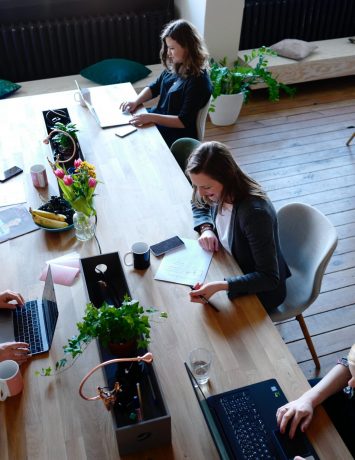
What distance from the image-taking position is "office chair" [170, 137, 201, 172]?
2670 millimetres

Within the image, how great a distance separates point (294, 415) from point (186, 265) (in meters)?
0.74

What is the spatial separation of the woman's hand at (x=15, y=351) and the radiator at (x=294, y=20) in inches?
167

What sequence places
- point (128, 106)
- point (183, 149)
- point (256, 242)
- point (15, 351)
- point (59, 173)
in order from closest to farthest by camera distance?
point (15, 351)
point (256, 242)
point (59, 173)
point (183, 149)
point (128, 106)

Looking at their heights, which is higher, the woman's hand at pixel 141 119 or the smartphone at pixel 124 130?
the woman's hand at pixel 141 119

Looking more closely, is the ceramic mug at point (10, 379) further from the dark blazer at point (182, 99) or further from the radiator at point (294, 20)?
the radiator at point (294, 20)

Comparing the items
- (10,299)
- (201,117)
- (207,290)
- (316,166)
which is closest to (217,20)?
(316,166)

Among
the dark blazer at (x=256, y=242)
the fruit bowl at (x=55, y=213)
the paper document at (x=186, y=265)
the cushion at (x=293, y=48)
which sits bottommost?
the cushion at (x=293, y=48)

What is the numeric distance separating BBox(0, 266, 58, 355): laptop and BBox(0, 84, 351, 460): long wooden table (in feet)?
0.15

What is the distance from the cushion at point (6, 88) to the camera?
3953 mm

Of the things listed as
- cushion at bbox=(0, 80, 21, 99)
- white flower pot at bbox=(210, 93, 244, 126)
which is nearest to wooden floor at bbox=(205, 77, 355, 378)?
white flower pot at bbox=(210, 93, 244, 126)

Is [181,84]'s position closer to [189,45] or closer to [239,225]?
[189,45]

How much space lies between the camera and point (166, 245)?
1.93 metres

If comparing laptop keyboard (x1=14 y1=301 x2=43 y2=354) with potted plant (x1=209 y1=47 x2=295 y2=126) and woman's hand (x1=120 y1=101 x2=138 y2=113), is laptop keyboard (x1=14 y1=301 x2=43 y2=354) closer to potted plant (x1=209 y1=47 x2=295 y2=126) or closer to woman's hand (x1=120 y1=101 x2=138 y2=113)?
woman's hand (x1=120 y1=101 x2=138 y2=113)

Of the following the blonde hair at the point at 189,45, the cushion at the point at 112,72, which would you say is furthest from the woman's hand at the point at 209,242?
the cushion at the point at 112,72
